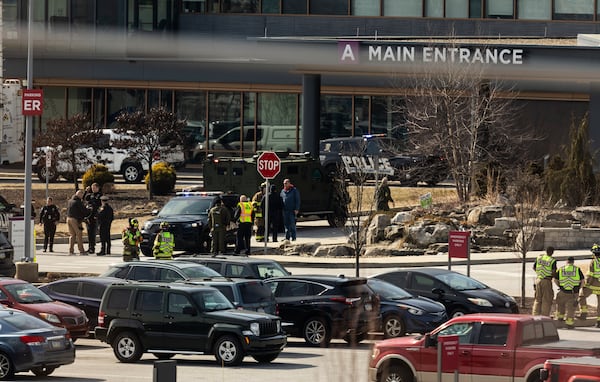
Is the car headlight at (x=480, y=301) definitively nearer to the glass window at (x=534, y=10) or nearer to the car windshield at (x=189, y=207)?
the car windshield at (x=189, y=207)

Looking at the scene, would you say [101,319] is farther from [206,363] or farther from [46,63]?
[46,63]

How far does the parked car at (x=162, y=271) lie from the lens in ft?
84.7

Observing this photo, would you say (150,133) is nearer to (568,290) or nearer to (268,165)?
(268,165)

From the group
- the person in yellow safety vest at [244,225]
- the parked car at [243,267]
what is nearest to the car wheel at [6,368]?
the parked car at [243,267]

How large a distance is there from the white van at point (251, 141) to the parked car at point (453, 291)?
34135mm

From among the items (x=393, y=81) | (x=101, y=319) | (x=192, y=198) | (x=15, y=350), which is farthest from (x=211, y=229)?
(x=393, y=81)

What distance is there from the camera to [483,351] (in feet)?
60.9

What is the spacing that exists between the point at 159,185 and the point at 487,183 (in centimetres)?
1259

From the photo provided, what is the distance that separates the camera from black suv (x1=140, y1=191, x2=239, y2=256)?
36438mm

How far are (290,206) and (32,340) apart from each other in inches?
761

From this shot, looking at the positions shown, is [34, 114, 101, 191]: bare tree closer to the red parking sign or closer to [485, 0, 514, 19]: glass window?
the red parking sign

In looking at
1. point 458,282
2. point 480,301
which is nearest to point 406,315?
point 480,301

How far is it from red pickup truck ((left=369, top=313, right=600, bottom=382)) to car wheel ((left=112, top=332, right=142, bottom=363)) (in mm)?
4902

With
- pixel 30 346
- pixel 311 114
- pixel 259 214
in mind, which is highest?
pixel 311 114
